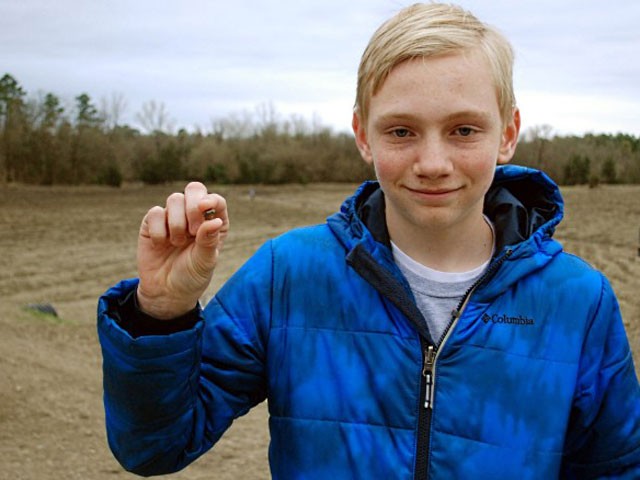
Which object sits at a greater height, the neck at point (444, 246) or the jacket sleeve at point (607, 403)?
the neck at point (444, 246)

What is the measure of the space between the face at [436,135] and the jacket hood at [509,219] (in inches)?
4.8

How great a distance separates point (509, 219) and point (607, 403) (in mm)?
497

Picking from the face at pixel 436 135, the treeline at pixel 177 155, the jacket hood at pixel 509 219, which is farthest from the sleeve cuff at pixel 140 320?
the treeline at pixel 177 155

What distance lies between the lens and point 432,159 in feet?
5.00

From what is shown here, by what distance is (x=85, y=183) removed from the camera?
43875 mm

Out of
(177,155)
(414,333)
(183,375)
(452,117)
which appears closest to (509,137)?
(452,117)

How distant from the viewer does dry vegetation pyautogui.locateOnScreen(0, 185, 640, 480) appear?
17.7ft

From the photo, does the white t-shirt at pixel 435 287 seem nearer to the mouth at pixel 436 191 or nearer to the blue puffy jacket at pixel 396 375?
the blue puffy jacket at pixel 396 375

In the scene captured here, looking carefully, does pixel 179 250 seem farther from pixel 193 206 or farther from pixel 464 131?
pixel 464 131

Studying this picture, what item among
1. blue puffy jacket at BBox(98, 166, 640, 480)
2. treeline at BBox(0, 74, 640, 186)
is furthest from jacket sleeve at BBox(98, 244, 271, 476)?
treeline at BBox(0, 74, 640, 186)

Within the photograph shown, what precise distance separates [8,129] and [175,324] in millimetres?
45797

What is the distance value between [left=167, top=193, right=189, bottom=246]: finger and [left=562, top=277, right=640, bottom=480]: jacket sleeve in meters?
0.91

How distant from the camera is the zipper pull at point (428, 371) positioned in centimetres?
152

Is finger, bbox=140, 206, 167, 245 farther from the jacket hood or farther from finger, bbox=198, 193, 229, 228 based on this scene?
the jacket hood
